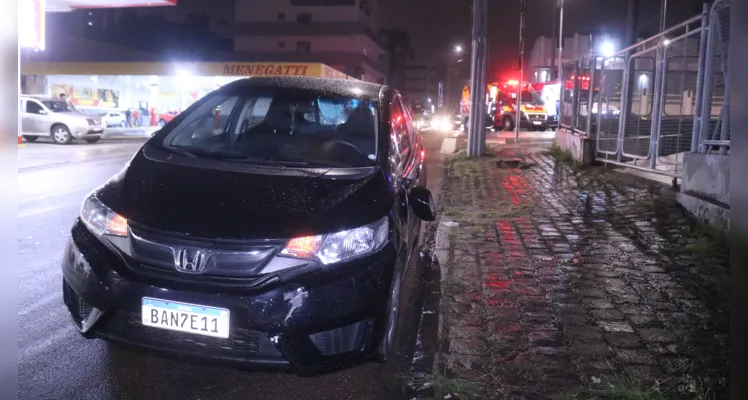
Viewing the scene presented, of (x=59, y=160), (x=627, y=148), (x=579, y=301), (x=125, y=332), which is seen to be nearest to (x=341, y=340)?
(x=125, y=332)

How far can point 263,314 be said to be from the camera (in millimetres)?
3062

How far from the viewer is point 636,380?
12.0 feet

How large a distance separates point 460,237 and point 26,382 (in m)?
4.95

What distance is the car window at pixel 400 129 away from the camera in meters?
5.00

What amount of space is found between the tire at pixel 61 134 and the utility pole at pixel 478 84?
13.7 m

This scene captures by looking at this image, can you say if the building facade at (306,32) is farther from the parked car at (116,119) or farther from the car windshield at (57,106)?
the car windshield at (57,106)

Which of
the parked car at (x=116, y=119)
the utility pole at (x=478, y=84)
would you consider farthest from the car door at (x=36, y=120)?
the utility pole at (x=478, y=84)

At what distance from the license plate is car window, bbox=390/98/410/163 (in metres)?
2.21

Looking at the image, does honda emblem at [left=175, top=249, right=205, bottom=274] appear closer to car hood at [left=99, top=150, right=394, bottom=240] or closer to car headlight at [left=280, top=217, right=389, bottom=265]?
car hood at [left=99, top=150, right=394, bottom=240]

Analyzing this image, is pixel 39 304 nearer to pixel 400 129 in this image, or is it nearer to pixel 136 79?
pixel 400 129

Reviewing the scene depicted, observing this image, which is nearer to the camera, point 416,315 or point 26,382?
point 26,382

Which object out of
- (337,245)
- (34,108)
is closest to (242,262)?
(337,245)

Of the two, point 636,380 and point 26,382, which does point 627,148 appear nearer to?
point 636,380

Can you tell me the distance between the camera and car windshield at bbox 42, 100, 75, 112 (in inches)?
870
